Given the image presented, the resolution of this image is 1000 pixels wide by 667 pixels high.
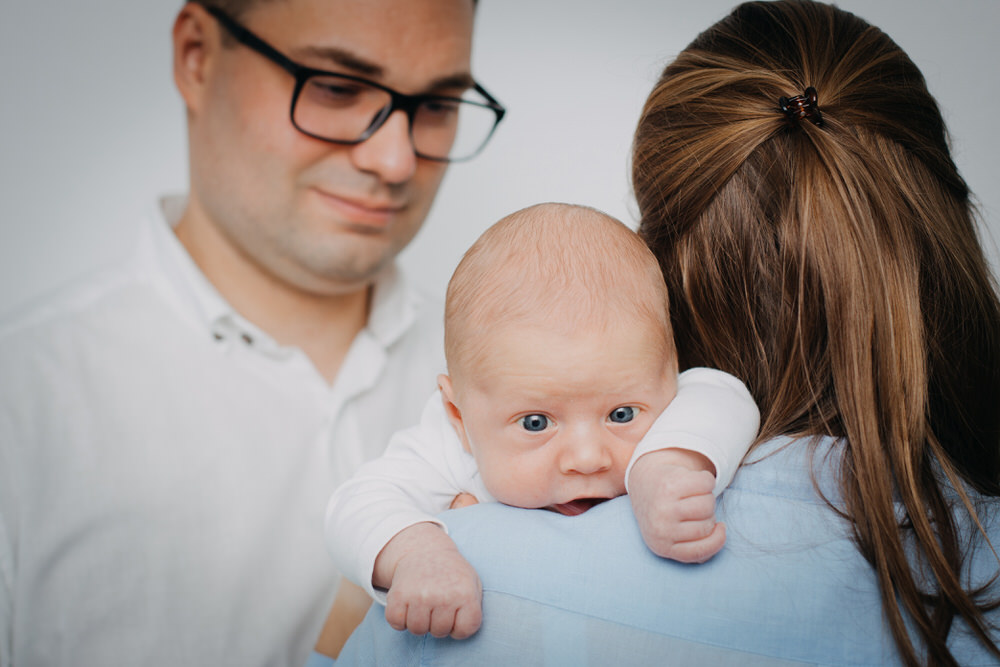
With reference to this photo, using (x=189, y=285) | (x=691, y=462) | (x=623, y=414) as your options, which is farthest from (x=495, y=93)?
(x=691, y=462)

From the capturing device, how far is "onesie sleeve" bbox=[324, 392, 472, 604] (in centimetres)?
96

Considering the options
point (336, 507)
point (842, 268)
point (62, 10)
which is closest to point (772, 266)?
point (842, 268)

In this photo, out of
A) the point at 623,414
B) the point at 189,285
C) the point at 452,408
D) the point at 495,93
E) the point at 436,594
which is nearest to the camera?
the point at 436,594

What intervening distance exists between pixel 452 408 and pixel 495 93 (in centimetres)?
159

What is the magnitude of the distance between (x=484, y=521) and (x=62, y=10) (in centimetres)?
179

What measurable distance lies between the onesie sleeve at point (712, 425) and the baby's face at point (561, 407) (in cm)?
4

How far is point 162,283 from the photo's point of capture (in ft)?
5.67

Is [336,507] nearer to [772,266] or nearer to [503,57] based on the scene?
[772,266]

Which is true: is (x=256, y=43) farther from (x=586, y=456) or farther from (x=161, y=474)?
(x=586, y=456)

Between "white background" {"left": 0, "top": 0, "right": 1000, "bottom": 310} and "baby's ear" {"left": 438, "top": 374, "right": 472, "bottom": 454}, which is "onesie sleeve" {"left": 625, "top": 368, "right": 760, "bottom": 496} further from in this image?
"white background" {"left": 0, "top": 0, "right": 1000, "bottom": 310}

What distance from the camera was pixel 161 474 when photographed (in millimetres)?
1614

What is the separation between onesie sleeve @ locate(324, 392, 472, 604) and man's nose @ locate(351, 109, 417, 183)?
73cm

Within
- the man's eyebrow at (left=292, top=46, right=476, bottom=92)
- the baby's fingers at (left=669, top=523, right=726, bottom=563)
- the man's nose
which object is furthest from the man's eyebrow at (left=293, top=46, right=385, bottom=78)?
the baby's fingers at (left=669, top=523, right=726, bottom=563)

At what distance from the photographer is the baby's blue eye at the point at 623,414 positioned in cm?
98
